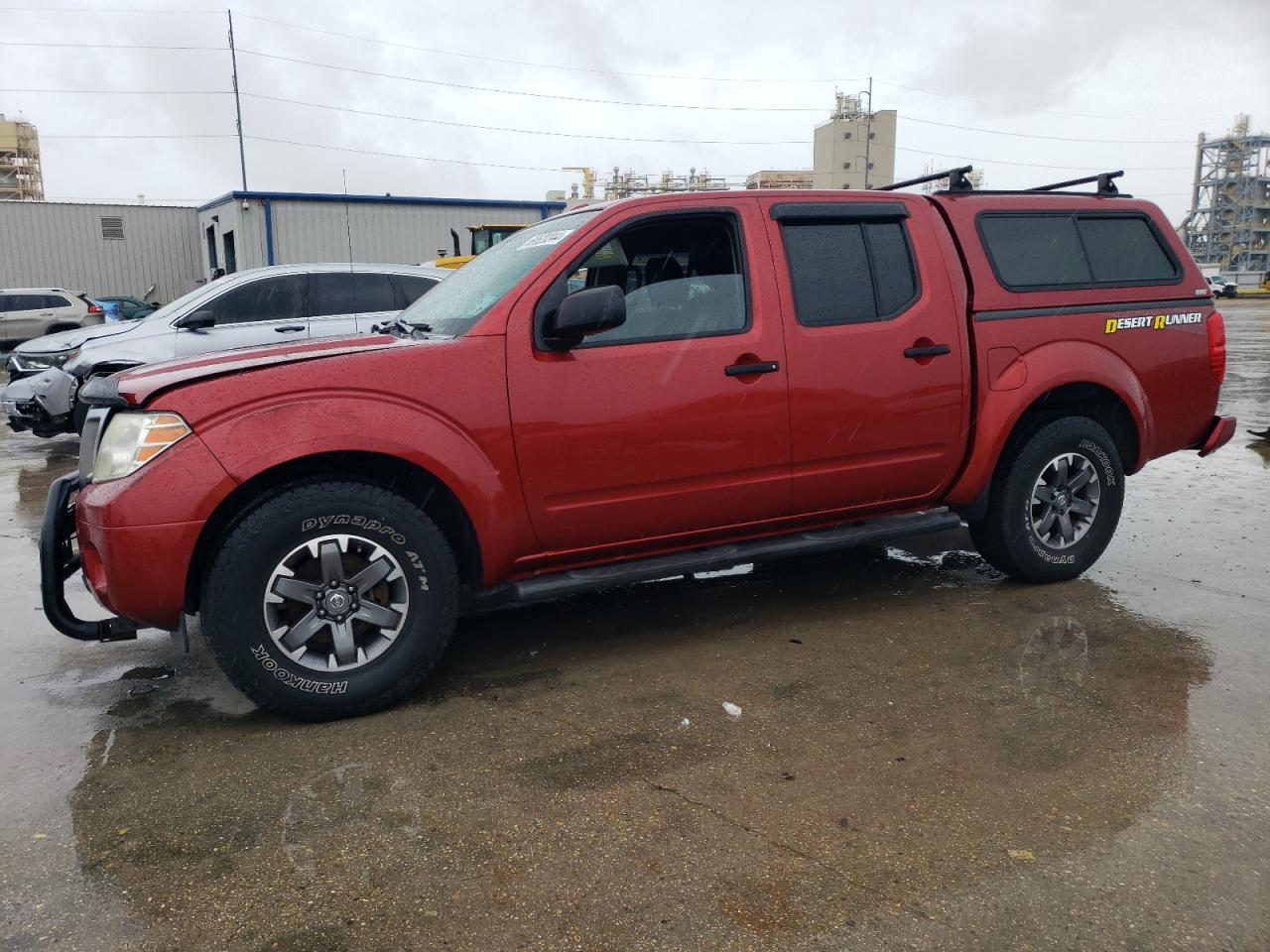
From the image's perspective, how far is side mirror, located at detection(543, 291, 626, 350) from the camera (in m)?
3.57

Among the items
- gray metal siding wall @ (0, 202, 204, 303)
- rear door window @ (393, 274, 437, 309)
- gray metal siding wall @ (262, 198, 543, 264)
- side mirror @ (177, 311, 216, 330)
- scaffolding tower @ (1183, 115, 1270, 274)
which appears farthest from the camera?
scaffolding tower @ (1183, 115, 1270, 274)

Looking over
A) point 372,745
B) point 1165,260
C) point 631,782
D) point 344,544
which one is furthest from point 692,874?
point 1165,260

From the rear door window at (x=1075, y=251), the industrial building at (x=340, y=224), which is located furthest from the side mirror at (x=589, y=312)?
the industrial building at (x=340, y=224)

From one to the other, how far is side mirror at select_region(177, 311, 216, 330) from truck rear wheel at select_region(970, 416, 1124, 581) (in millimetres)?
6758

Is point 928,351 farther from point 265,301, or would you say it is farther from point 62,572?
point 265,301

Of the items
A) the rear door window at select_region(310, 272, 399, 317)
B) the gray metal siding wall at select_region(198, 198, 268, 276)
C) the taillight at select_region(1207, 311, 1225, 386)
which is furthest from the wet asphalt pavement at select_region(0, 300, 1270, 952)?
the gray metal siding wall at select_region(198, 198, 268, 276)

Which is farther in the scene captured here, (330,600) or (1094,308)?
(1094,308)

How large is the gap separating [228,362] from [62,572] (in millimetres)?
954

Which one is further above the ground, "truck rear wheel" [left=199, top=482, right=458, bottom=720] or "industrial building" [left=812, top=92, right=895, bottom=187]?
"industrial building" [left=812, top=92, right=895, bottom=187]

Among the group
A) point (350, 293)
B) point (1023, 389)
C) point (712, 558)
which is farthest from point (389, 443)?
point (350, 293)

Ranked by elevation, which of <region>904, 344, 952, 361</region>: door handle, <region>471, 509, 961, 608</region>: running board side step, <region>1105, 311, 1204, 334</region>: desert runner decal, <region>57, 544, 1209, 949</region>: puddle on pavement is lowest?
<region>57, 544, 1209, 949</region>: puddle on pavement

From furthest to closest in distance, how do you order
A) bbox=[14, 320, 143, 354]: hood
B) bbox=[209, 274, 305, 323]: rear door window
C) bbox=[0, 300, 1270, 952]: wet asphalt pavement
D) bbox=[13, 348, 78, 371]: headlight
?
bbox=[13, 348, 78, 371]: headlight
bbox=[14, 320, 143, 354]: hood
bbox=[209, 274, 305, 323]: rear door window
bbox=[0, 300, 1270, 952]: wet asphalt pavement

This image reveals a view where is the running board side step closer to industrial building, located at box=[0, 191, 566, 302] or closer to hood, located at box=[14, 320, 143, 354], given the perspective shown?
hood, located at box=[14, 320, 143, 354]

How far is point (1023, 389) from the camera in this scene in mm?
4590
